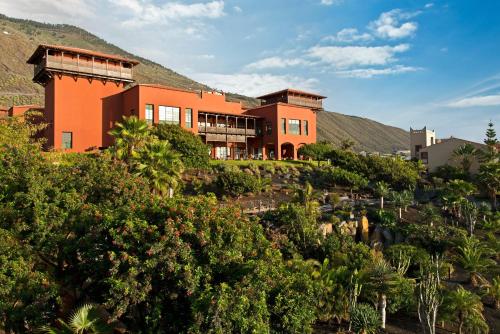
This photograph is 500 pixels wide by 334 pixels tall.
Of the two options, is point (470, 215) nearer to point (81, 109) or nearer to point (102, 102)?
point (102, 102)

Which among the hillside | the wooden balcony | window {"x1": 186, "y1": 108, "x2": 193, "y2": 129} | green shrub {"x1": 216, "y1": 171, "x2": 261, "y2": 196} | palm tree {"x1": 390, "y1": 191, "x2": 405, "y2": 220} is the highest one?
the hillside

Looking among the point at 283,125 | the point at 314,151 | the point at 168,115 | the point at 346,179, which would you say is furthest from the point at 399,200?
the point at 168,115

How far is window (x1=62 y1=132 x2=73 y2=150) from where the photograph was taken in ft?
119

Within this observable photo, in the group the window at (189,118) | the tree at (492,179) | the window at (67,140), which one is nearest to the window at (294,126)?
the window at (189,118)

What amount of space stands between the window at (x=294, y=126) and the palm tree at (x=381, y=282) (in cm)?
3495

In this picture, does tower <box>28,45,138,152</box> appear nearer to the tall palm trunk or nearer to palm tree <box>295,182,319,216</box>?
palm tree <box>295,182,319,216</box>

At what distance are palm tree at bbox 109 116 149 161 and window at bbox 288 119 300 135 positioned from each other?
2844 centimetres

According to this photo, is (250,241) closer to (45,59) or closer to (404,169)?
(404,169)

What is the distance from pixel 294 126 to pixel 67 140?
2947 cm

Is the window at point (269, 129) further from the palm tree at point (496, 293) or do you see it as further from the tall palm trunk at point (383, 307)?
the tall palm trunk at point (383, 307)

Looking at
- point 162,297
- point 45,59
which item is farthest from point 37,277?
point 45,59

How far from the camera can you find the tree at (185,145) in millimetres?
33094

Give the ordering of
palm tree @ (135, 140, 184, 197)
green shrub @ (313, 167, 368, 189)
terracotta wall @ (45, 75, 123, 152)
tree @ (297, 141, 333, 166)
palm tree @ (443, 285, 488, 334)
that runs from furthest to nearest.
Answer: tree @ (297, 141, 333, 166) < terracotta wall @ (45, 75, 123, 152) < green shrub @ (313, 167, 368, 189) < palm tree @ (135, 140, 184, 197) < palm tree @ (443, 285, 488, 334)

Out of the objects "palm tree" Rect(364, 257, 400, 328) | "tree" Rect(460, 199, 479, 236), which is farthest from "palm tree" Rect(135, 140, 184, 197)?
"tree" Rect(460, 199, 479, 236)
